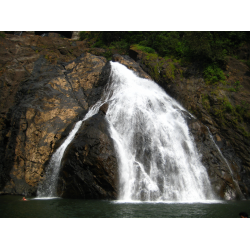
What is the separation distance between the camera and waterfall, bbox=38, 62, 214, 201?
1124 centimetres

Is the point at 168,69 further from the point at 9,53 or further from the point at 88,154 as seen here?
the point at 9,53

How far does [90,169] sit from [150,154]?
153 inches

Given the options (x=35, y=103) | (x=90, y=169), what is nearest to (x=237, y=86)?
(x=90, y=169)

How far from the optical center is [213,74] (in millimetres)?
18531

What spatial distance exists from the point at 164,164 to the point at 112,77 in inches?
413

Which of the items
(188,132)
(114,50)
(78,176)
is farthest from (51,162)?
(114,50)

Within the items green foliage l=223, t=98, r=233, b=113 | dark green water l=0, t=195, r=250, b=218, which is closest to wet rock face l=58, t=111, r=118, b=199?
dark green water l=0, t=195, r=250, b=218

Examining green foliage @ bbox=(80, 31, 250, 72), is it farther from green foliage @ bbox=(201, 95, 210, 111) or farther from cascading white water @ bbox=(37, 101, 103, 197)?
cascading white water @ bbox=(37, 101, 103, 197)

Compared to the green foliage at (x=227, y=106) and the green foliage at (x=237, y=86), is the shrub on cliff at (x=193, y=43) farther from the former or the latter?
the green foliage at (x=227, y=106)

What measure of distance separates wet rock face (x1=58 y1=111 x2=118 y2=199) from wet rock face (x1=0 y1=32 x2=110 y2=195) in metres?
3.17

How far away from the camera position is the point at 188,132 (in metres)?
14.5

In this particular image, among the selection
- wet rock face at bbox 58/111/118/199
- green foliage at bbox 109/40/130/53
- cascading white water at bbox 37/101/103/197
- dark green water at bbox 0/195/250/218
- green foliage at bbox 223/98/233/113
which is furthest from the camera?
green foliage at bbox 109/40/130/53
